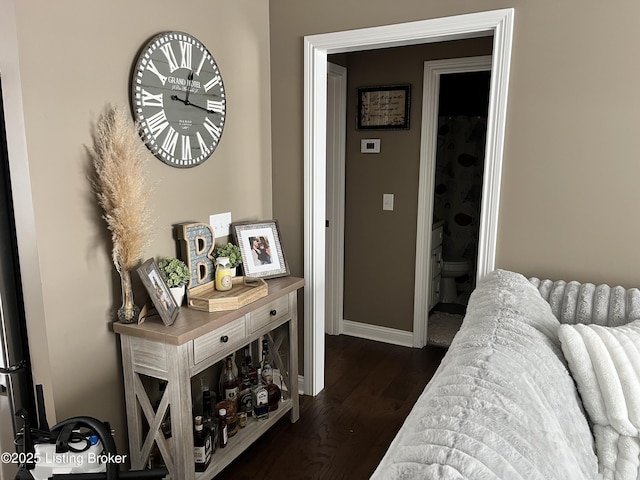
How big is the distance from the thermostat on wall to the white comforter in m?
2.05

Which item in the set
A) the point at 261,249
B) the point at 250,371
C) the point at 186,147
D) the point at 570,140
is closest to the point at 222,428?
the point at 250,371

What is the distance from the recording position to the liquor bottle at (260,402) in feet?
8.19

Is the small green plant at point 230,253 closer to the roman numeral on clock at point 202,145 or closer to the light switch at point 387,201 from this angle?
the roman numeral on clock at point 202,145

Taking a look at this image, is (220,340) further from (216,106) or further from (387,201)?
(387,201)

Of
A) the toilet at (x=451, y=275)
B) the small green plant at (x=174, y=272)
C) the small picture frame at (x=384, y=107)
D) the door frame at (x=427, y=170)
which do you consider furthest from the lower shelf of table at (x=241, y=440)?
the toilet at (x=451, y=275)

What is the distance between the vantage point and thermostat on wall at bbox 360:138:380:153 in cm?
367

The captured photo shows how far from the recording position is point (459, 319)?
449 cm

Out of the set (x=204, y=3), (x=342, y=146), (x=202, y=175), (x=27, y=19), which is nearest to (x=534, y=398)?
(x=202, y=175)

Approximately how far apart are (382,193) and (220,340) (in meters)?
2.05

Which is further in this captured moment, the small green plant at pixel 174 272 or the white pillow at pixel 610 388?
the small green plant at pixel 174 272

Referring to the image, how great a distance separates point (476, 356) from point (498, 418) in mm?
314

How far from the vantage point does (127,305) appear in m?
1.92

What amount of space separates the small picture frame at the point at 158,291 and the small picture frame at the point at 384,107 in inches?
87.2

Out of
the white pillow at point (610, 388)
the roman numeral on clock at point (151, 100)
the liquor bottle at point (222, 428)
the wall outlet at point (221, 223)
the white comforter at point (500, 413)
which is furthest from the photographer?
the wall outlet at point (221, 223)
